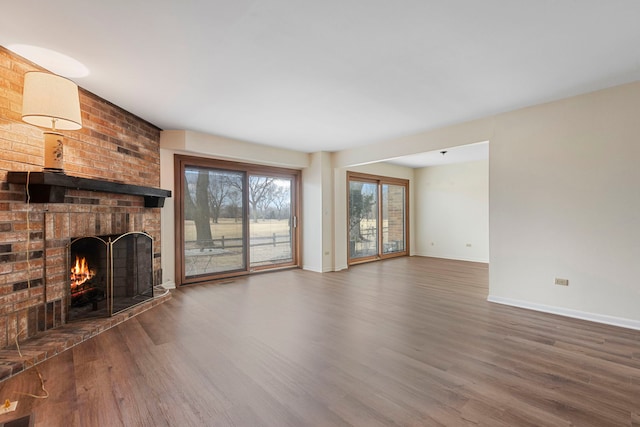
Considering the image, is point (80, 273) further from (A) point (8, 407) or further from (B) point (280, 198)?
(B) point (280, 198)

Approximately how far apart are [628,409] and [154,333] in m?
3.72

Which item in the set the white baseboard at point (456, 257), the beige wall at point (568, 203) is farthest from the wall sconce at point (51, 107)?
the white baseboard at point (456, 257)

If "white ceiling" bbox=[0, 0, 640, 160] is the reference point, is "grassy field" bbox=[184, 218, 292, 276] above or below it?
below

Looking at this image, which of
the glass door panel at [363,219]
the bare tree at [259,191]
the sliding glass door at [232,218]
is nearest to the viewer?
the sliding glass door at [232,218]

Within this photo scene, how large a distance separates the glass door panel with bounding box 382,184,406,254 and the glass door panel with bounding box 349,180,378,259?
1.18ft

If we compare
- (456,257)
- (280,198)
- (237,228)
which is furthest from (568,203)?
(237,228)

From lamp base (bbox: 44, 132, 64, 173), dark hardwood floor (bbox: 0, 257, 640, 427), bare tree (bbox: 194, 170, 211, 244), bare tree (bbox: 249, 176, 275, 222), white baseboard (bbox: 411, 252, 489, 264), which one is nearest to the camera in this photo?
dark hardwood floor (bbox: 0, 257, 640, 427)

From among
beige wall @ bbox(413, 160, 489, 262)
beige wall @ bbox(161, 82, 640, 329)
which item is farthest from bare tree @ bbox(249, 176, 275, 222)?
beige wall @ bbox(413, 160, 489, 262)

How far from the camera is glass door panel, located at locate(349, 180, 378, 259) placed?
A: 705 cm

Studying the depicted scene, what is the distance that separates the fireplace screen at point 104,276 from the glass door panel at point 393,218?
567 cm

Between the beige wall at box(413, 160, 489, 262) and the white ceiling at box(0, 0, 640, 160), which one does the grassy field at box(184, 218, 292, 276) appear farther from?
the beige wall at box(413, 160, 489, 262)

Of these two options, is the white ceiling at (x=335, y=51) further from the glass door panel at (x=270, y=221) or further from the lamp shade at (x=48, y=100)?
the glass door panel at (x=270, y=221)

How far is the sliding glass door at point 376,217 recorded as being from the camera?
7.09 m

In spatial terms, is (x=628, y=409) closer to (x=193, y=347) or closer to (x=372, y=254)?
(x=193, y=347)
